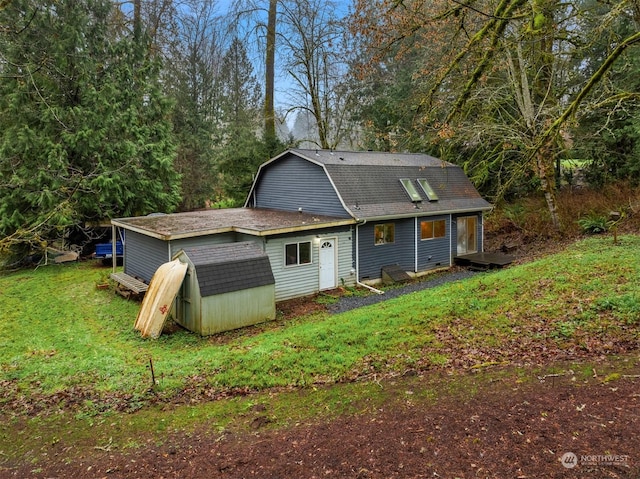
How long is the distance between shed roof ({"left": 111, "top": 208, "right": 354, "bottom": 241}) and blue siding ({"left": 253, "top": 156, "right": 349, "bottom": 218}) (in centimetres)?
48

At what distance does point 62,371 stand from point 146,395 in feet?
7.88

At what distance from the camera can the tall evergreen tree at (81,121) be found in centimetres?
1770

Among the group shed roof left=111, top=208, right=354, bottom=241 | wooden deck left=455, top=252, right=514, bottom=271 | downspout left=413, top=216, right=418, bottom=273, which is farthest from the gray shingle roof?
wooden deck left=455, top=252, right=514, bottom=271

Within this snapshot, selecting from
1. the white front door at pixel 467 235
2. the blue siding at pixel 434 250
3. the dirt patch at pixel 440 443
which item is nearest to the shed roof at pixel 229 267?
the dirt patch at pixel 440 443

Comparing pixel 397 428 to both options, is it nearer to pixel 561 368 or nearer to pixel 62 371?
pixel 561 368

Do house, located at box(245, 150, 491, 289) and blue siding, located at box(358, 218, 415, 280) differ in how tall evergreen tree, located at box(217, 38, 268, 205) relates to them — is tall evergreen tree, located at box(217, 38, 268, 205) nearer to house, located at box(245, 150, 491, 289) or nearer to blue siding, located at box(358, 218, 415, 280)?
house, located at box(245, 150, 491, 289)

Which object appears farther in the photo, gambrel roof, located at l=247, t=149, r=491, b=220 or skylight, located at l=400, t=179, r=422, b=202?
skylight, located at l=400, t=179, r=422, b=202

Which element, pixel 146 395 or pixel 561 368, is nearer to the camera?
pixel 561 368

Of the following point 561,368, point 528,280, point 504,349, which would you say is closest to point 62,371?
point 504,349

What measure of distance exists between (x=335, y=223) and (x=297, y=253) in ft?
5.45

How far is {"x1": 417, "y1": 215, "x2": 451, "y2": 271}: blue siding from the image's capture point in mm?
17141

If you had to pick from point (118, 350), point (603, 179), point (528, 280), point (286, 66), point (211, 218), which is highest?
point (286, 66)

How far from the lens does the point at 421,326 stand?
822cm

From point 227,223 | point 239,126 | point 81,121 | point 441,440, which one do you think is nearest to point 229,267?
point 227,223
